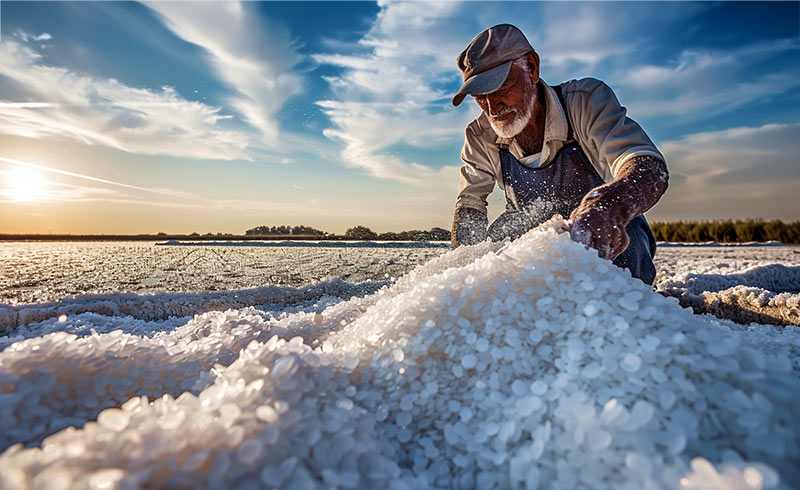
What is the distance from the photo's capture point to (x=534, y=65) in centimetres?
200

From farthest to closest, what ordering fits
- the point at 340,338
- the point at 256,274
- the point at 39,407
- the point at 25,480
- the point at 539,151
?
1. the point at 256,274
2. the point at 539,151
3. the point at 340,338
4. the point at 39,407
5. the point at 25,480

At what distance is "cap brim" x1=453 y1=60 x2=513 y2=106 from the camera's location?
1.84 m

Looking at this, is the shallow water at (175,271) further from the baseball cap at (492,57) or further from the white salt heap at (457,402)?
the white salt heap at (457,402)

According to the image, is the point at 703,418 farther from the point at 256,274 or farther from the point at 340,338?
the point at 256,274

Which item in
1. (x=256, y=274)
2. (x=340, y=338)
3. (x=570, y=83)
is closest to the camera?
(x=340, y=338)

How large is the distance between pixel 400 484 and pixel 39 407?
2.06 ft

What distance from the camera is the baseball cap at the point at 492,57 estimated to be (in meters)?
1.86

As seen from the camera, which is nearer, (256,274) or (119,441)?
(119,441)

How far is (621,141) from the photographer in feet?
5.78

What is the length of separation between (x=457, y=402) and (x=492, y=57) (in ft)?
5.57

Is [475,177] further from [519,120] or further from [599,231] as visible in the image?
[599,231]

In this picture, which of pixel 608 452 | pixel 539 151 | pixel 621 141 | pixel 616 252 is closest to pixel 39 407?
pixel 608 452

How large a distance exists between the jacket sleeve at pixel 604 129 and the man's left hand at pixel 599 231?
65 cm

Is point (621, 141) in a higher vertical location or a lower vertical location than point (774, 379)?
higher
